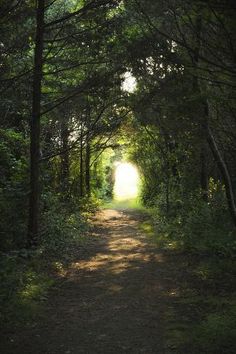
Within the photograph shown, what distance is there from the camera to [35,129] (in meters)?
10.8

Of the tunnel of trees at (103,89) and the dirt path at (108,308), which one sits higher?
the tunnel of trees at (103,89)

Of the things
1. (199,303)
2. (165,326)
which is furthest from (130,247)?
(165,326)

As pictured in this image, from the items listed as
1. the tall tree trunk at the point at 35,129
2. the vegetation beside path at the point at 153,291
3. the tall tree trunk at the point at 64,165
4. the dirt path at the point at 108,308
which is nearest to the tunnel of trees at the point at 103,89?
the tall tree trunk at the point at 35,129

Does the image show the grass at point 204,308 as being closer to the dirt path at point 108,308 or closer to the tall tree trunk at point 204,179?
the dirt path at point 108,308

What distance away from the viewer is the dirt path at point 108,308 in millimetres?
6004

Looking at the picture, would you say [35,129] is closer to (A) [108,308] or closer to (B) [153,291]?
(B) [153,291]

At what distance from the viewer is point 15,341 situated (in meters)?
6.11

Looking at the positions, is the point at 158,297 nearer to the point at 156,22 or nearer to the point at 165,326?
the point at 165,326

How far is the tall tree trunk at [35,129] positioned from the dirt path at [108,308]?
1406mm

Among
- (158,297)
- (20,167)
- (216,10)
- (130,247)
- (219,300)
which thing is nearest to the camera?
(216,10)

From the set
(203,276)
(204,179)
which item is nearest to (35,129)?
(203,276)

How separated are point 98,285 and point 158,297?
1.53 metres

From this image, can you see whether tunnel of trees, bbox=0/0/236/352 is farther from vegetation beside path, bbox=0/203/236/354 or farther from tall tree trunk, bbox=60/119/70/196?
tall tree trunk, bbox=60/119/70/196

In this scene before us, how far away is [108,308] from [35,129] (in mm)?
5011
